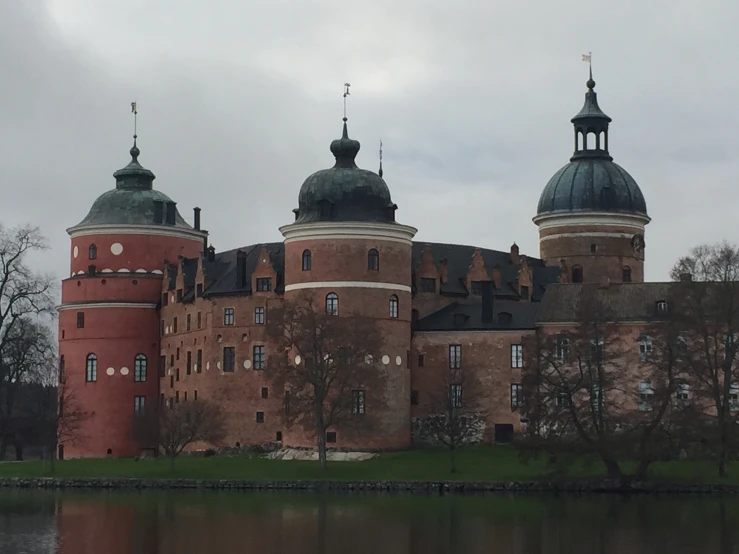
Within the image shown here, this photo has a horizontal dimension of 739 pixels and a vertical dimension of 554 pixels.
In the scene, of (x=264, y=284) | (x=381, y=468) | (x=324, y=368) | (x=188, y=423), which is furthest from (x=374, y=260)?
(x=381, y=468)

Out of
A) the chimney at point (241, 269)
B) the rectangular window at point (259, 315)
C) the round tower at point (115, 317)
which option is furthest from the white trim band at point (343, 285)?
the round tower at point (115, 317)

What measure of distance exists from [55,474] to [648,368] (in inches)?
1190

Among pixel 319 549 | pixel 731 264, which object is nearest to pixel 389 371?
pixel 731 264

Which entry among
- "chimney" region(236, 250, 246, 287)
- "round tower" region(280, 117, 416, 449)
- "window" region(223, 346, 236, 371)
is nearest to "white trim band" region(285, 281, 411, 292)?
"round tower" region(280, 117, 416, 449)

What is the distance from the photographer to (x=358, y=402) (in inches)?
3474

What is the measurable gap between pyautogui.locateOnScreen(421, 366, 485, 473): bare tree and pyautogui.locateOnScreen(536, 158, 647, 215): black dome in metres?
19.6

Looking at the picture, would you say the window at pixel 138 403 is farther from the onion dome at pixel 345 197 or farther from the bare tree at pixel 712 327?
the bare tree at pixel 712 327

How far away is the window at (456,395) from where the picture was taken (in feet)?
287

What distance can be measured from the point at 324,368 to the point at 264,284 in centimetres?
1231

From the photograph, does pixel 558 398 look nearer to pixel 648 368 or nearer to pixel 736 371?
pixel 736 371

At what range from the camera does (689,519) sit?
59406 mm

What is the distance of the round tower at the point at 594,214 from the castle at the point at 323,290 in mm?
89

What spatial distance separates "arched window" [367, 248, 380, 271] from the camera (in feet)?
293

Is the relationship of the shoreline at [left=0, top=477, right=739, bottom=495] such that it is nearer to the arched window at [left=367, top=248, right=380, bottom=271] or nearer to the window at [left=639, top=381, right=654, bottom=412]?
the window at [left=639, top=381, right=654, bottom=412]
